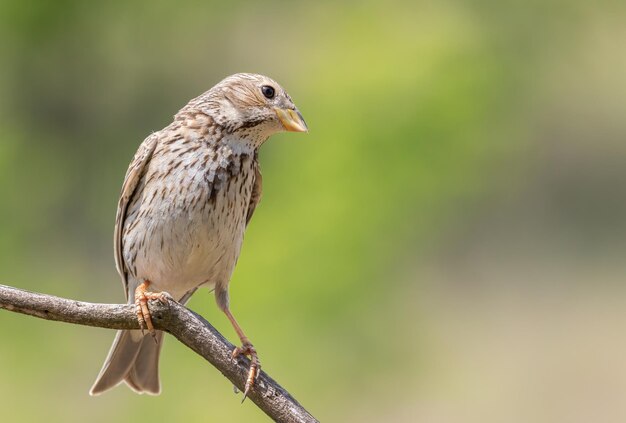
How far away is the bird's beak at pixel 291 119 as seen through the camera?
412cm

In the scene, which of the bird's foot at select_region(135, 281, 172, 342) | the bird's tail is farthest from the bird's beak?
the bird's tail

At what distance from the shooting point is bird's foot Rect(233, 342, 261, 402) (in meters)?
3.55

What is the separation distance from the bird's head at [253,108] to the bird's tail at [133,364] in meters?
0.82

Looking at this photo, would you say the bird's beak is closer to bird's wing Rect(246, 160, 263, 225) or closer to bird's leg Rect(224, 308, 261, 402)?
bird's wing Rect(246, 160, 263, 225)

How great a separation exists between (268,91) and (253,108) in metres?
0.07

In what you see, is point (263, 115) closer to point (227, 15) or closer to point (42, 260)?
point (42, 260)

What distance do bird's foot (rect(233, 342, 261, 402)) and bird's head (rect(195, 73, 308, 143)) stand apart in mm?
713

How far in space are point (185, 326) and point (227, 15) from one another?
1312cm

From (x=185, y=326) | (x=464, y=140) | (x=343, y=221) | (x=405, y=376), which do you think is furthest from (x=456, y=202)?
(x=185, y=326)

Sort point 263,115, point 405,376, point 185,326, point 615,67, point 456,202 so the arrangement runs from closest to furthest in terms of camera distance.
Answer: point 185,326 < point 263,115 < point 405,376 < point 456,202 < point 615,67

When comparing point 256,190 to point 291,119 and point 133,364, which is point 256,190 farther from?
point 133,364

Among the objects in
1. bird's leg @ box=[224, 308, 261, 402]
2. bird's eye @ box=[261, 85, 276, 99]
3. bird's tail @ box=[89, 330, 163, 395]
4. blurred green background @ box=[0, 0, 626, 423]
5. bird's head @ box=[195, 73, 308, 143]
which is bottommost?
blurred green background @ box=[0, 0, 626, 423]

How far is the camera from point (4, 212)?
11.0m

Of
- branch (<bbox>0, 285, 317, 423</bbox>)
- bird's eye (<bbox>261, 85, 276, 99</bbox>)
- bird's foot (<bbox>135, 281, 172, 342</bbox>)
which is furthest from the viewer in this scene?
bird's eye (<bbox>261, 85, 276, 99</bbox>)
